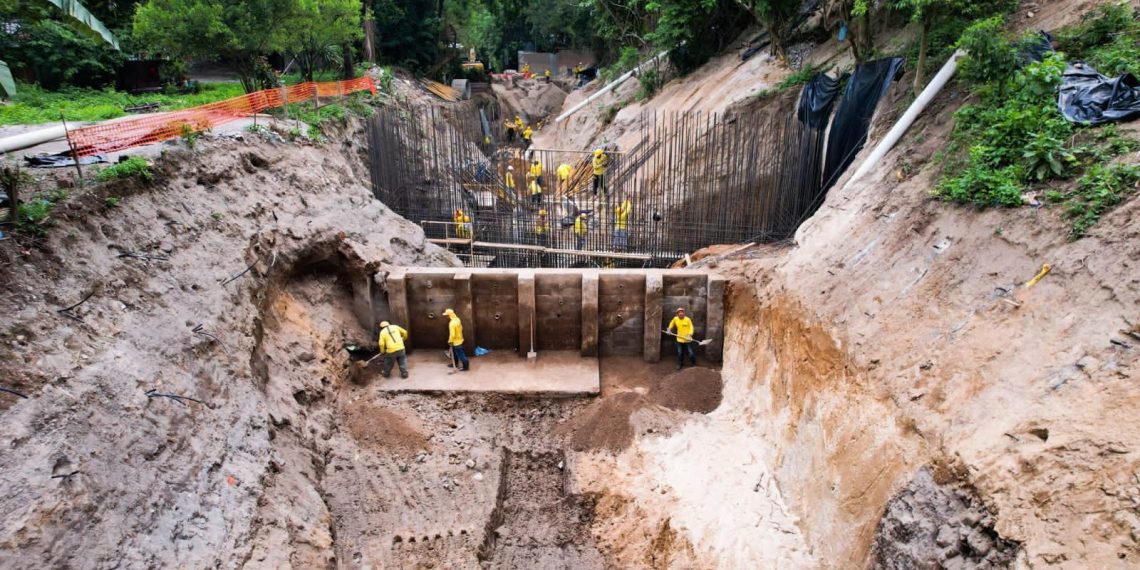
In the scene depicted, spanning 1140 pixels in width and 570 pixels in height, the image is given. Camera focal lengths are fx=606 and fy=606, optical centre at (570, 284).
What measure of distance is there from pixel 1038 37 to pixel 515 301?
9042 millimetres

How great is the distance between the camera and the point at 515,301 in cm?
1159

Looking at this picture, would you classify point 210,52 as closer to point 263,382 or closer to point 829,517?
point 263,382

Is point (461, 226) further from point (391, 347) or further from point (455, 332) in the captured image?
point (391, 347)

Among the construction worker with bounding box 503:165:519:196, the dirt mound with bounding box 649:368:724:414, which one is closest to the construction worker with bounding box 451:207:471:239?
the construction worker with bounding box 503:165:519:196

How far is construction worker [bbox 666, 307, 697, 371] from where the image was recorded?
1069 cm

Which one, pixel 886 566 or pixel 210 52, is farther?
pixel 210 52

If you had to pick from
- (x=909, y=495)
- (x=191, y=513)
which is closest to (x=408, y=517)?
(x=191, y=513)

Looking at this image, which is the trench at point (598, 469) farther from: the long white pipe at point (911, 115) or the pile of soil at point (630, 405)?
the long white pipe at point (911, 115)

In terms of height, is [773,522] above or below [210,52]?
below

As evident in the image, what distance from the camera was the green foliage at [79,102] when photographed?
44.8ft

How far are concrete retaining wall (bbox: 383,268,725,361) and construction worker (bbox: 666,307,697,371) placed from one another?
0.39 metres

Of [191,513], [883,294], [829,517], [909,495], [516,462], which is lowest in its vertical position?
[516,462]

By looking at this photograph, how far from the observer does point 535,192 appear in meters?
17.8

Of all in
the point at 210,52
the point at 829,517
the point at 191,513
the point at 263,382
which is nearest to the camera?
the point at 191,513
